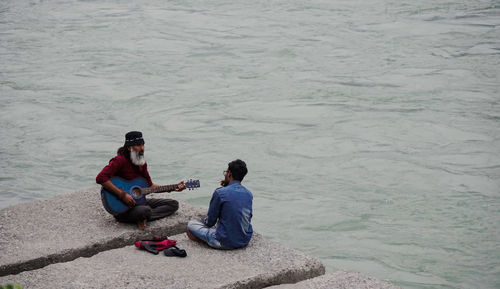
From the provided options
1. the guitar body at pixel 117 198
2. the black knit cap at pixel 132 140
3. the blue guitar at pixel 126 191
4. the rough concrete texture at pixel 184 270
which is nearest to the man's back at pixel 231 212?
the rough concrete texture at pixel 184 270

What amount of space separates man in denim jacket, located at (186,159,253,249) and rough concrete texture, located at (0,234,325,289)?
105mm

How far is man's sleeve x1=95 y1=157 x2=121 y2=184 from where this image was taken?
668 centimetres

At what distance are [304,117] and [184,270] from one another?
8.45 meters

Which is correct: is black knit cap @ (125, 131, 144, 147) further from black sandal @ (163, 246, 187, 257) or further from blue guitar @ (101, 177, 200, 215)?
black sandal @ (163, 246, 187, 257)

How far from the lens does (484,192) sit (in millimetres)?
10562

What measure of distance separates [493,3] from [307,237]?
18.6 meters

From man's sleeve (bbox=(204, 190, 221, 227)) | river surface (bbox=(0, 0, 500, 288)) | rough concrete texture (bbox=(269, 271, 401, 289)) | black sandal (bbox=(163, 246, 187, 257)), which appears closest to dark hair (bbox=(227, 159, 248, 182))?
man's sleeve (bbox=(204, 190, 221, 227))

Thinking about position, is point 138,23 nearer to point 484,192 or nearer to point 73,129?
point 73,129

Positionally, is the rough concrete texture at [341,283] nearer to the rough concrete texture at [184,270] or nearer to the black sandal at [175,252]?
the rough concrete texture at [184,270]

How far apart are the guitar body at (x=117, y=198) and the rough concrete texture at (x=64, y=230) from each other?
0.72ft

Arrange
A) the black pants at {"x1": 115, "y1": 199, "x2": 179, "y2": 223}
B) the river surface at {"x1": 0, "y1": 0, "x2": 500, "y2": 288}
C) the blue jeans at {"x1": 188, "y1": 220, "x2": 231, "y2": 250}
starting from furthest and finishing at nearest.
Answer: the river surface at {"x1": 0, "y1": 0, "x2": 500, "y2": 288} < the black pants at {"x1": 115, "y1": 199, "x2": 179, "y2": 223} < the blue jeans at {"x1": 188, "y1": 220, "x2": 231, "y2": 250}

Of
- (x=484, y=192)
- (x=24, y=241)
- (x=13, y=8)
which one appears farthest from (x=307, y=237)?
(x=13, y=8)

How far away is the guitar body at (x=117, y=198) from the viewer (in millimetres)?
6859

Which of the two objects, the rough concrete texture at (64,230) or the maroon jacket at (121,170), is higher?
the maroon jacket at (121,170)
